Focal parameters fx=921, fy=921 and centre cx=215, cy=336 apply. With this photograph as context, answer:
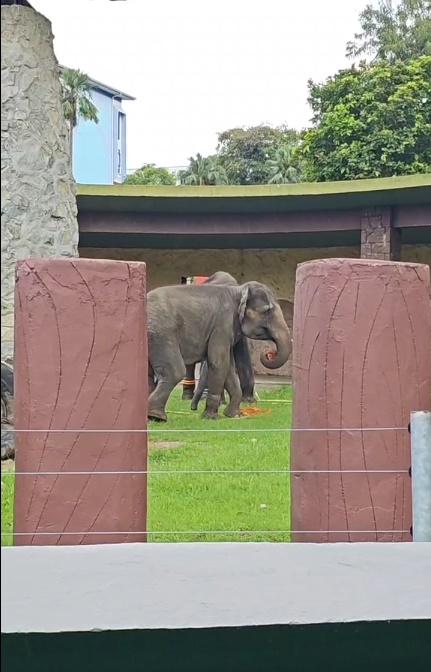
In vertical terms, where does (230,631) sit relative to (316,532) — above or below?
below

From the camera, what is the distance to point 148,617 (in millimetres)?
2145

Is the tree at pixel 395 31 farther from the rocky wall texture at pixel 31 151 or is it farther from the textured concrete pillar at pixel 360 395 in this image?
the textured concrete pillar at pixel 360 395

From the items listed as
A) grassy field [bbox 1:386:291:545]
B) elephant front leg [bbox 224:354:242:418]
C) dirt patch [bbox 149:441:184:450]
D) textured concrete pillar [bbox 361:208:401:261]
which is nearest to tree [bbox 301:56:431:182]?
textured concrete pillar [bbox 361:208:401:261]

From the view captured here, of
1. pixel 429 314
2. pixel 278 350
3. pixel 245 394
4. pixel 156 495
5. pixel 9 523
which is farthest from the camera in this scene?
pixel 245 394

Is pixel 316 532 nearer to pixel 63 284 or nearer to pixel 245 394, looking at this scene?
pixel 63 284

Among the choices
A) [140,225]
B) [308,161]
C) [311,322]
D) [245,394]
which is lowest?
[245,394]

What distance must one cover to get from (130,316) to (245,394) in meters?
8.27

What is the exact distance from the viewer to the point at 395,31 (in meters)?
27.0

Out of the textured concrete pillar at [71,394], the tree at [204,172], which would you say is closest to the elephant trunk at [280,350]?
the textured concrete pillar at [71,394]

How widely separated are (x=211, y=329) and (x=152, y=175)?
31041 millimetres

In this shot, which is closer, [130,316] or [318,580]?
[318,580]

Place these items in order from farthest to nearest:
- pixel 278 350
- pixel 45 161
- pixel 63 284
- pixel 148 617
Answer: pixel 278 350 < pixel 45 161 < pixel 63 284 < pixel 148 617

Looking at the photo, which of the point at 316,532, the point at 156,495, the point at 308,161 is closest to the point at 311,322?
the point at 316,532

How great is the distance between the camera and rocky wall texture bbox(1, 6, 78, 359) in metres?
7.02
